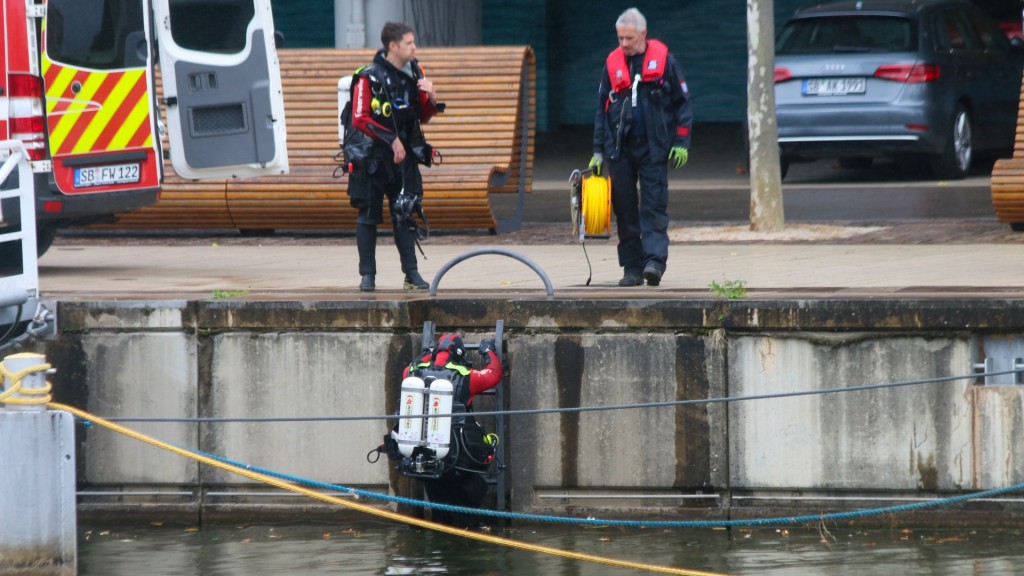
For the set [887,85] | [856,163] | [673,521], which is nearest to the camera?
[673,521]

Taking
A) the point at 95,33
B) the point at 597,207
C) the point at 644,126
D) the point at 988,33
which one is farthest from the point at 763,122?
the point at 988,33

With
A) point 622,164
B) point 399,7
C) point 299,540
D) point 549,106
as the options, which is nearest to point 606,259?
point 622,164

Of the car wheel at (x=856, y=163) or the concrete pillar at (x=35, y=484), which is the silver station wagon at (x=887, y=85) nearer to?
the car wheel at (x=856, y=163)

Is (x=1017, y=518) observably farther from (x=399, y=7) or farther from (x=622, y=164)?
(x=399, y=7)

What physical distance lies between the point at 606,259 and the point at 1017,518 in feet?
13.2

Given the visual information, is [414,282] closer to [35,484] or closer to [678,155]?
[678,155]

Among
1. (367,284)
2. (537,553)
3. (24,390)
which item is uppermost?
(367,284)

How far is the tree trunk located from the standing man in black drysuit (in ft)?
12.3

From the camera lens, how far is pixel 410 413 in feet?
25.3

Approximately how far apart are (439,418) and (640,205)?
86.3 inches

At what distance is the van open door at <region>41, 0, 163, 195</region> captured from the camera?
34.8ft

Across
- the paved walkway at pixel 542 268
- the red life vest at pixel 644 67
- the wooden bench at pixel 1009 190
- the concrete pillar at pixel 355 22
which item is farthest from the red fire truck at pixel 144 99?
the concrete pillar at pixel 355 22

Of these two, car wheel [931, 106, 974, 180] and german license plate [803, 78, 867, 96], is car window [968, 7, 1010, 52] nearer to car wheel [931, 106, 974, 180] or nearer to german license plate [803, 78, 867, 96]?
car wheel [931, 106, 974, 180]

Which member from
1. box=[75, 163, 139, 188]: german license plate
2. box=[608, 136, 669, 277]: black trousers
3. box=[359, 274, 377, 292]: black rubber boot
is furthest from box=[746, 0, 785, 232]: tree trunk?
A: box=[75, 163, 139, 188]: german license plate
